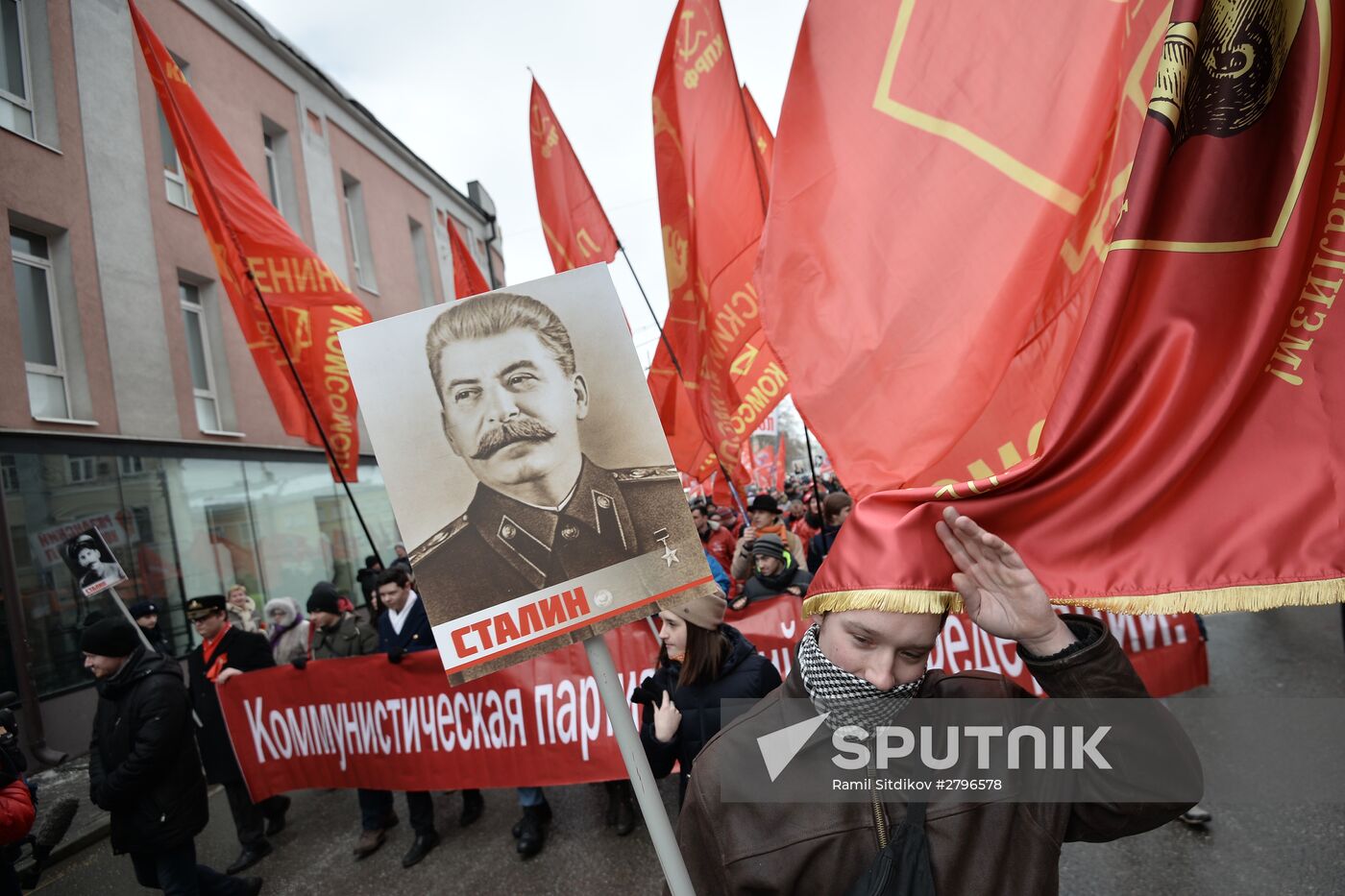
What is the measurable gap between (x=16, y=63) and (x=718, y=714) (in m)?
12.3

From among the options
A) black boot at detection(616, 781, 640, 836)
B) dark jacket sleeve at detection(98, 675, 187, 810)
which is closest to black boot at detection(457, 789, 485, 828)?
black boot at detection(616, 781, 640, 836)

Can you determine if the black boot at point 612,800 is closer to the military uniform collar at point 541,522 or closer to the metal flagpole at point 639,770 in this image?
the metal flagpole at point 639,770

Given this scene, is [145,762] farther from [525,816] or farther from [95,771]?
[525,816]

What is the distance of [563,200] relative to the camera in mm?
6699

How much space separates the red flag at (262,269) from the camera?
5.14m

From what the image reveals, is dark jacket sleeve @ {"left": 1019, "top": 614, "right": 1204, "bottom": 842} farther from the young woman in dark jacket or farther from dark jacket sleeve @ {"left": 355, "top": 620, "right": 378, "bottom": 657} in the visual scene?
dark jacket sleeve @ {"left": 355, "top": 620, "right": 378, "bottom": 657}

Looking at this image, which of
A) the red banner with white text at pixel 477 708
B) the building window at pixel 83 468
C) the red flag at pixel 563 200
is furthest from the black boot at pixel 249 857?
the building window at pixel 83 468

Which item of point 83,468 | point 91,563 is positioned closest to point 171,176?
point 83,468

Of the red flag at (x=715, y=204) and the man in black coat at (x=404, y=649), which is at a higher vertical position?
→ the red flag at (x=715, y=204)

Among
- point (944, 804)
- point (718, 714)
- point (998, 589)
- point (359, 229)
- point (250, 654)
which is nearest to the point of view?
point (998, 589)

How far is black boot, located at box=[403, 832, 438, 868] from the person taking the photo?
506cm

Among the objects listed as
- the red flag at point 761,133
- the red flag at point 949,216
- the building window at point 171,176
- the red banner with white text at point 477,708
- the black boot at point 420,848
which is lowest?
the black boot at point 420,848

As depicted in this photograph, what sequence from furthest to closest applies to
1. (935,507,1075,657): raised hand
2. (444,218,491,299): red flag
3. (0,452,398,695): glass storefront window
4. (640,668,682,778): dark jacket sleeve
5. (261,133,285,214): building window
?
(261,133,285,214): building window < (0,452,398,695): glass storefront window < (444,218,491,299): red flag < (640,668,682,778): dark jacket sleeve < (935,507,1075,657): raised hand

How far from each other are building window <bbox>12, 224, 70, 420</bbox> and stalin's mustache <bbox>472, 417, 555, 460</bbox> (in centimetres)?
1050
